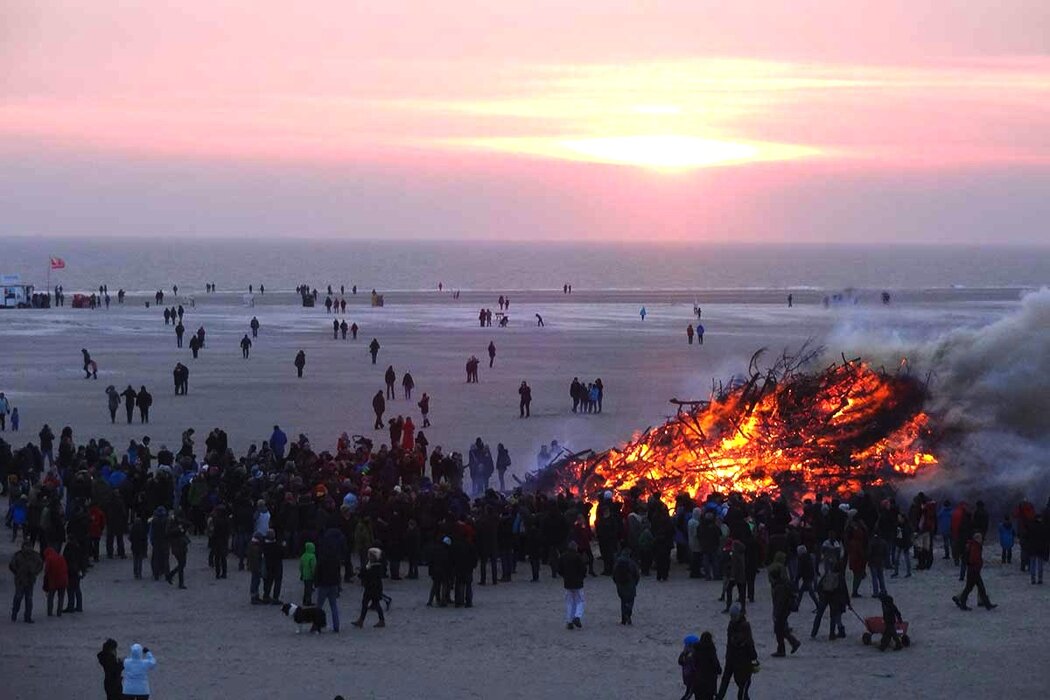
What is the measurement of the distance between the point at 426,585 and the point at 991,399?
989 cm

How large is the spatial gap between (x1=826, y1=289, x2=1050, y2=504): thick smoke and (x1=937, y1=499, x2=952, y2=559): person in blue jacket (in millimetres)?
1527

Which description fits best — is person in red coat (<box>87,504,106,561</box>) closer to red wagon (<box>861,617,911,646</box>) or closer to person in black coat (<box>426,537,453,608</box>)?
person in black coat (<box>426,537,453,608</box>)

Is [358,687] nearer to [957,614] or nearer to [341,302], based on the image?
[957,614]

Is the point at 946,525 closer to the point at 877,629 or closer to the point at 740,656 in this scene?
the point at 877,629

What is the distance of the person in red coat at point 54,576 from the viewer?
17406mm

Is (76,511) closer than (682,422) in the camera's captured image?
Yes

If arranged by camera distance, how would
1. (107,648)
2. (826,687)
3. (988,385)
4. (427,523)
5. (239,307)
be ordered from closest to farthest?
(107,648) → (826,687) → (427,523) → (988,385) → (239,307)

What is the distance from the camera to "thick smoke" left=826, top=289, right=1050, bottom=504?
22.5m

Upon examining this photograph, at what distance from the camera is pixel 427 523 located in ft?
65.3

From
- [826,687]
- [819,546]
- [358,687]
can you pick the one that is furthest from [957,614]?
[358,687]

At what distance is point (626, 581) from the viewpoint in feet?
56.2

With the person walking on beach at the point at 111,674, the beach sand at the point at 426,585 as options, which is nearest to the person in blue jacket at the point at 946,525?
the beach sand at the point at 426,585

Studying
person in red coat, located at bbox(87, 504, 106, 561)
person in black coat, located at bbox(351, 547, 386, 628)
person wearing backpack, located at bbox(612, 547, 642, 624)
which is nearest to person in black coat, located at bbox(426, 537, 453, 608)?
person in black coat, located at bbox(351, 547, 386, 628)

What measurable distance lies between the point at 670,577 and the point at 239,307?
72.3 metres
